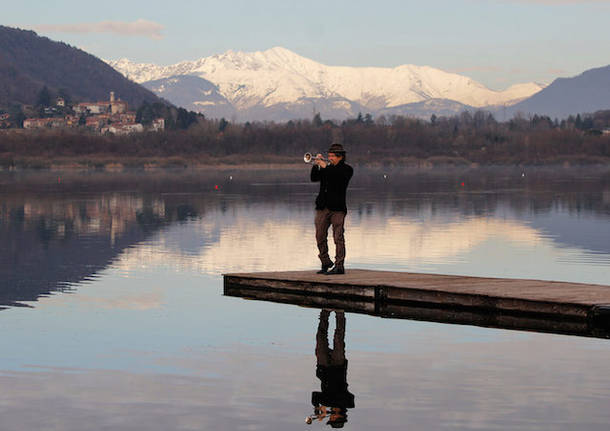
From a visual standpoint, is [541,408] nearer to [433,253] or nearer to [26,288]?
[26,288]

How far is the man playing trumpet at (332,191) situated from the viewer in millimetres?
22734

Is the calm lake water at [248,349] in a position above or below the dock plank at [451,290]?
below

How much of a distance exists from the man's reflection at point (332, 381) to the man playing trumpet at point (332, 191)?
3047mm

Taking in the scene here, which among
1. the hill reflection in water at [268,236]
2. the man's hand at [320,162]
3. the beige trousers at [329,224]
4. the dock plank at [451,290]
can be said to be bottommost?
the hill reflection in water at [268,236]

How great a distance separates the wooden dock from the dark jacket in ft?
5.86

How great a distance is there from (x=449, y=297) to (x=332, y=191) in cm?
362

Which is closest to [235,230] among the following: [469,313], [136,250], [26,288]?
[136,250]

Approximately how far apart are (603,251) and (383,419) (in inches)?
1068

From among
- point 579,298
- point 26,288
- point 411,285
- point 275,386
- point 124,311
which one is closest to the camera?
A: point 275,386

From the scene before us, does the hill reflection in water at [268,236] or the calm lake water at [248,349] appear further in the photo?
the hill reflection in water at [268,236]

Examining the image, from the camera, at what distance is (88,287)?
28.8 meters

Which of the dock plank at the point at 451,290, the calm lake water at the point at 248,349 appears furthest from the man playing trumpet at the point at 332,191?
the calm lake water at the point at 248,349

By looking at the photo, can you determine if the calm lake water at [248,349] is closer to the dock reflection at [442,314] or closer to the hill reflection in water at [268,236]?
the hill reflection in water at [268,236]

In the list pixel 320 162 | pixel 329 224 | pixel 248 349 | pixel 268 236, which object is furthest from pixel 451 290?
pixel 268 236
